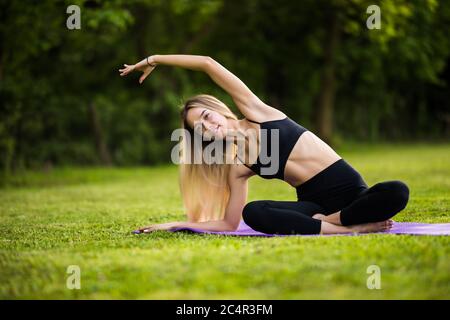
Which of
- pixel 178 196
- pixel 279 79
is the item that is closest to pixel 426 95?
pixel 279 79

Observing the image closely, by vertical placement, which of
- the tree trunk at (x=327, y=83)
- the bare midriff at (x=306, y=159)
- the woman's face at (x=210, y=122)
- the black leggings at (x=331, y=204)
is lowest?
the black leggings at (x=331, y=204)

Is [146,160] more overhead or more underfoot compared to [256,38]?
more underfoot

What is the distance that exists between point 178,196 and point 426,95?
23900 millimetres

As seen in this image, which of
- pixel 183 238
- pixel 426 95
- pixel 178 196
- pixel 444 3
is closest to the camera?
pixel 183 238

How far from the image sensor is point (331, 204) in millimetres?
5090

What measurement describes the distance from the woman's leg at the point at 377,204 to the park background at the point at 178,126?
260 mm

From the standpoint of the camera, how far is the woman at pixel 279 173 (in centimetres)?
488

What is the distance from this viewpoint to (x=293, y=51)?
957 inches

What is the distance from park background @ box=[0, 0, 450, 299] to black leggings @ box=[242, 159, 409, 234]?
0.29 metres
